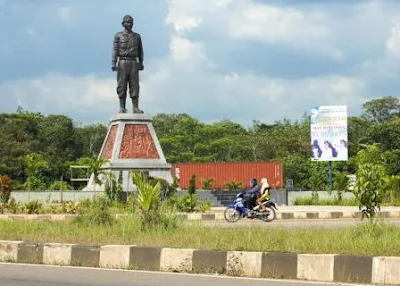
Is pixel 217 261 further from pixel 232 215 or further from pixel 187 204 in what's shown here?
pixel 187 204

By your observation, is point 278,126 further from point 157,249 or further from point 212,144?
point 157,249

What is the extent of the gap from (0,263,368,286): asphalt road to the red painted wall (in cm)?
3518

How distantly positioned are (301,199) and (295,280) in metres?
26.8

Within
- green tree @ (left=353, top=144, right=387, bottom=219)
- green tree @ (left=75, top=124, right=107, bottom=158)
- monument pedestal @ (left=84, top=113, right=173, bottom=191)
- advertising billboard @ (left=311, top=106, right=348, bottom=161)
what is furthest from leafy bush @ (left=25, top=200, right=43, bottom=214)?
green tree @ (left=75, top=124, right=107, bottom=158)

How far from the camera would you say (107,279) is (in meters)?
8.71

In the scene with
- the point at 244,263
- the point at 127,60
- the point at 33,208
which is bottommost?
the point at 244,263

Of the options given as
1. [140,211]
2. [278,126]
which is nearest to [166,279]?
[140,211]

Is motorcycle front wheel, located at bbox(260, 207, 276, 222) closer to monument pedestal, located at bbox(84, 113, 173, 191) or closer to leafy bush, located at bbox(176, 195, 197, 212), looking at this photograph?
leafy bush, located at bbox(176, 195, 197, 212)

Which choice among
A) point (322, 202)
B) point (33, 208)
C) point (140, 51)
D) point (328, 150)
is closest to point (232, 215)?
point (33, 208)

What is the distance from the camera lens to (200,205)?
82.7ft

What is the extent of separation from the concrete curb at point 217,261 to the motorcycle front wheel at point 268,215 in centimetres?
1062

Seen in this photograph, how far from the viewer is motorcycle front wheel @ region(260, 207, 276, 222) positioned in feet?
66.9

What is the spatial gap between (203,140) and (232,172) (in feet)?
74.1

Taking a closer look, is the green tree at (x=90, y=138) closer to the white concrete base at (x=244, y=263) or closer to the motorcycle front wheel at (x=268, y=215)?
the motorcycle front wheel at (x=268, y=215)
